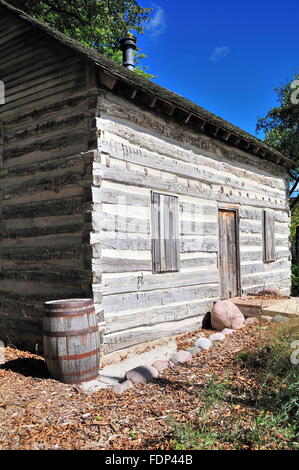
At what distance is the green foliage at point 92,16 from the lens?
1531 cm

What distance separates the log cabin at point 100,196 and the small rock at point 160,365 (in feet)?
2.68

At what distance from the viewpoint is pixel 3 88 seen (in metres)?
7.43

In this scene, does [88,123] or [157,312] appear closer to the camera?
[88,123]

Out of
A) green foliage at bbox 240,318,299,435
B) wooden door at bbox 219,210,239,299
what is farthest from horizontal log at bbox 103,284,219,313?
→ green foliage at bbox 240,318,299,435

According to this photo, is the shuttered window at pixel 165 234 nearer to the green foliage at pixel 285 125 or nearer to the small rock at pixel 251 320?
the small rock at pixel 251 320

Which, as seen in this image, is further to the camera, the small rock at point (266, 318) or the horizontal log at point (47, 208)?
the small rock at point (266, 318)

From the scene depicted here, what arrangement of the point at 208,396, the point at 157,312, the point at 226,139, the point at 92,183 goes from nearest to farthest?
the point at 208,396
the point at 92,183
the point at 157,312
the point at 226,139

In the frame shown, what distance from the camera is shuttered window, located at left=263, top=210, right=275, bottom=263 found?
10.9 meters

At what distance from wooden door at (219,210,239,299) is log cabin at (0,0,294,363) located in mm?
410

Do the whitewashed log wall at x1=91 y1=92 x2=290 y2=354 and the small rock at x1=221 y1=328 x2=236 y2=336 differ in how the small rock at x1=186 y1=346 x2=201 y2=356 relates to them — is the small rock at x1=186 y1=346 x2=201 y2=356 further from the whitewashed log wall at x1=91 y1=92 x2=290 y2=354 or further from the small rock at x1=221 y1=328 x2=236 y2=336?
the small rock at x1=221 y1=328 x2=236 y2=336

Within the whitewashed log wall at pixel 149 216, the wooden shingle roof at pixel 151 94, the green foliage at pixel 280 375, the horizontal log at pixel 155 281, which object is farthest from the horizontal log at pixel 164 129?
the green foliage at pixel 280 375
